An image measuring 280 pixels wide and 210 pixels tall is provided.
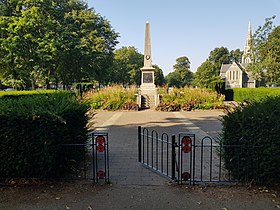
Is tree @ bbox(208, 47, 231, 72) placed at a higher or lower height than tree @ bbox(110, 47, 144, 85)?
higher

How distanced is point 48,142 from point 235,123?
307 centimetres

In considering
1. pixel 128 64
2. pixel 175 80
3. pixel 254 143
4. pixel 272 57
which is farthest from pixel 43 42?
pixel 175 80

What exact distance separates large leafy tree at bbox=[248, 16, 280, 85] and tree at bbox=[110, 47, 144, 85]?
2595cm

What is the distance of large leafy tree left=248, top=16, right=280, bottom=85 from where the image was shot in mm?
25906

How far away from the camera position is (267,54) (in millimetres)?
27125

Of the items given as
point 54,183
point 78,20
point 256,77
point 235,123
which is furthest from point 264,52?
point 54,183

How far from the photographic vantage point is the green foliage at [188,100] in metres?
15.3

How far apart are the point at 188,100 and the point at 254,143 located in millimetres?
12583

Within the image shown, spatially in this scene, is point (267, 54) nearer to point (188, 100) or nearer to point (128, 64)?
point (188, 100)

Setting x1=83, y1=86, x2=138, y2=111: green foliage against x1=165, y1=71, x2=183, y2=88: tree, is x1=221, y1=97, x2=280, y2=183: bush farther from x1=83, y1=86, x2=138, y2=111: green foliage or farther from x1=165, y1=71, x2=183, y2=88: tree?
x1=165, y1=71, x2=183, y2=88: tree

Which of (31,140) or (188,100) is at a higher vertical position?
(188,100)

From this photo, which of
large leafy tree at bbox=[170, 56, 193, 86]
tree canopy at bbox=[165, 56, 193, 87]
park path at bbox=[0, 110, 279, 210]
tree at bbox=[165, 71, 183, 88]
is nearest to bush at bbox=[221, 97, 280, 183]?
park path at bbox=[0, 110, 279, 210]

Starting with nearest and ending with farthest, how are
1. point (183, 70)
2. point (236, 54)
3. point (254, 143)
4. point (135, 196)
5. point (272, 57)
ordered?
point (135, 196) → point (254, 143) → point (272, 57) → point (183, 70) → point (236, 54)

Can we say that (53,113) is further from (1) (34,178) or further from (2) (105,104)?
(2) (105,104)
